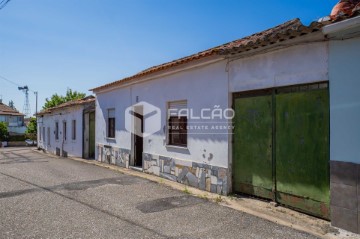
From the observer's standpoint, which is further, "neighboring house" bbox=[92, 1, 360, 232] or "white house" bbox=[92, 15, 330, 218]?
"white house" bbox=[92, 15, 330, 218]

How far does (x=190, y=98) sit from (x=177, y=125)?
115 cm

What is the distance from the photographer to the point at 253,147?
627 cm

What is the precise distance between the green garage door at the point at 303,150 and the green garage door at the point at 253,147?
0.26m

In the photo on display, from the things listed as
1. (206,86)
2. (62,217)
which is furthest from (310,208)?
(62,217)

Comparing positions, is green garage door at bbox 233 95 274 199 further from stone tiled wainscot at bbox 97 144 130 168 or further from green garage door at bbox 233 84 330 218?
stone tiled wainscot at bbox 97 144 130 168

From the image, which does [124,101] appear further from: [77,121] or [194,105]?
[77,121]

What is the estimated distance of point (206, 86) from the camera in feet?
24.6

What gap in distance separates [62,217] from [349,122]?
529 cm

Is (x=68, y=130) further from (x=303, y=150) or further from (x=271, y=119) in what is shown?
(x=303, y=150)

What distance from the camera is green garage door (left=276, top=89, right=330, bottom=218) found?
4.83 metres

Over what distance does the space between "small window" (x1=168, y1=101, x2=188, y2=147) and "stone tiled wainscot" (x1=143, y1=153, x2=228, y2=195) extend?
61cm

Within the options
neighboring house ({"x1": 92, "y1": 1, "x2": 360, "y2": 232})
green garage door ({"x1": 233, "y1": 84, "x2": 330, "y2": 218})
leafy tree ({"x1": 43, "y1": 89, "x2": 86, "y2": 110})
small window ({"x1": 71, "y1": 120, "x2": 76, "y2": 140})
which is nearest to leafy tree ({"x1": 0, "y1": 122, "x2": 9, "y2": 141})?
leafy tree ({"x1": 43, "y1": 89, "x2": 86, "y2": 110})

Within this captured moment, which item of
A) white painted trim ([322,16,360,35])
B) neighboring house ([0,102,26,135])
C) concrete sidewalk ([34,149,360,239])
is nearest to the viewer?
white painted trim ([322,16,360,35])

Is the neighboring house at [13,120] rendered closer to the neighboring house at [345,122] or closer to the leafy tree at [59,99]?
the leafy tree at [59,99]
